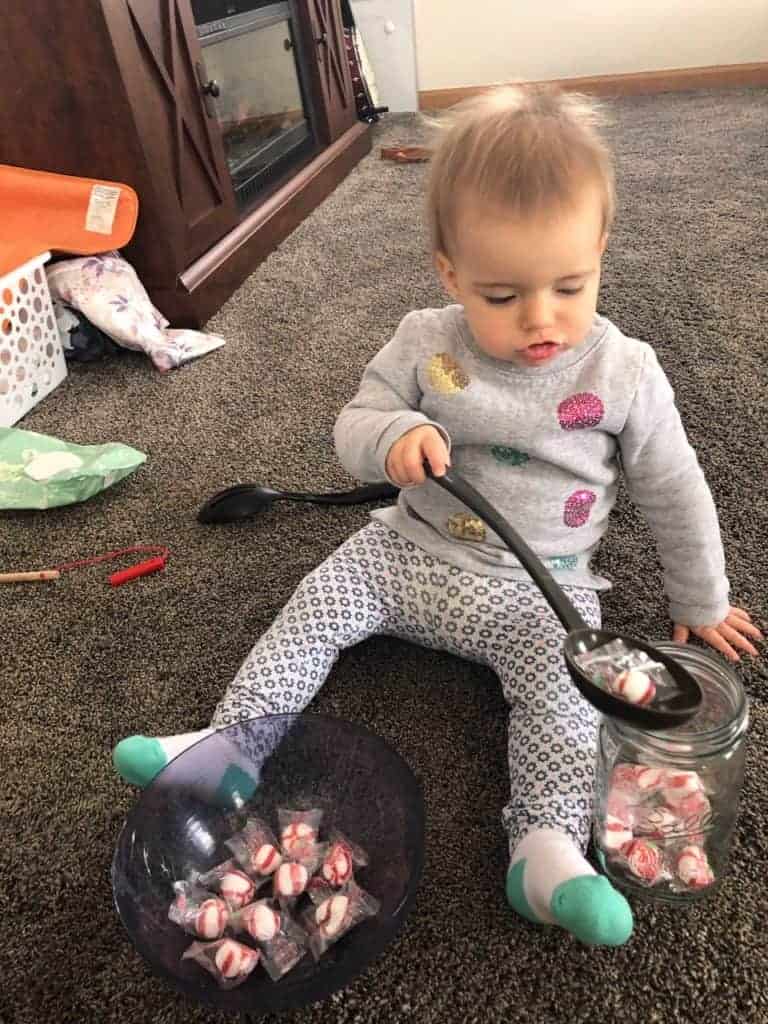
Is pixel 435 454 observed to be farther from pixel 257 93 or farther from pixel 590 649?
pixel 257 93

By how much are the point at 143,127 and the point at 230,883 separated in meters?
1.15

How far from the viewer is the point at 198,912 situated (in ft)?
1.79

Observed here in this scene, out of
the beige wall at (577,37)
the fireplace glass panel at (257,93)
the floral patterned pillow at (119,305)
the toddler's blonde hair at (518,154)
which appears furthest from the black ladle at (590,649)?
the beige wall at (577,37)

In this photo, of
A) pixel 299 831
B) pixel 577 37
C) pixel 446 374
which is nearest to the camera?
pixel 299 831

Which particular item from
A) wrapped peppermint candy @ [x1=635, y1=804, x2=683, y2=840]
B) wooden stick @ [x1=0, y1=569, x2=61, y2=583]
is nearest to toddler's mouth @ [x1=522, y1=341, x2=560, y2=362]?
wrapped peppermint candy @ [x1=635, y1=804, x2=683, y2=840]

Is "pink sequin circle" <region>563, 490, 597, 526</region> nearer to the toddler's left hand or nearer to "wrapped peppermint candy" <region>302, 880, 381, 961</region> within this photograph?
the toddler's left hand

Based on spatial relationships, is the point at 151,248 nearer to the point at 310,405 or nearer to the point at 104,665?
the point at 310,405

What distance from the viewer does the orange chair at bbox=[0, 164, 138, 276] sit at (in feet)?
4.29

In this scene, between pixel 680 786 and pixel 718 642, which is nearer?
pixel 680 786

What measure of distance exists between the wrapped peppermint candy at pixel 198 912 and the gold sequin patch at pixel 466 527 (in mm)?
355

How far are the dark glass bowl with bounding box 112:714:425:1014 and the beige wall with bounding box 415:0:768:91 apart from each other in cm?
265

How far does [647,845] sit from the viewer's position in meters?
0.58

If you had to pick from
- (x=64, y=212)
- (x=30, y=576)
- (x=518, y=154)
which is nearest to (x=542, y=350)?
(x=518, y=154)

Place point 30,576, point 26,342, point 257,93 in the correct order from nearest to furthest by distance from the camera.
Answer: point 30,576
point 26,342
point 257,93
